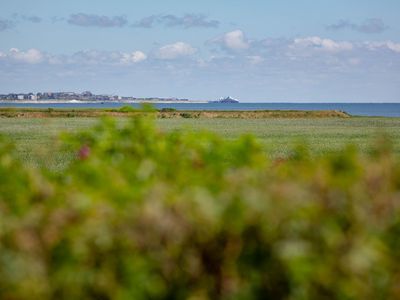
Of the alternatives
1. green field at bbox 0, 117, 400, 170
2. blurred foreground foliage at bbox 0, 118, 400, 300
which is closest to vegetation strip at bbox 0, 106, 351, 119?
green field at bbox 0, 117, 400, 170

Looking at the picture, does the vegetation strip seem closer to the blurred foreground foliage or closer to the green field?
the green field

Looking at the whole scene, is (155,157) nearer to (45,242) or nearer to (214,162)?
(214,162)

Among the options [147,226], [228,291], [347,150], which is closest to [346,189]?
[347,150]

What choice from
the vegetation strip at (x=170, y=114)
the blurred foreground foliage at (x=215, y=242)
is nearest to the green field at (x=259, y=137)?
the blurred foreground foliage at (x=215, y=242)

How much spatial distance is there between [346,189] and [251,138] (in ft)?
3.36

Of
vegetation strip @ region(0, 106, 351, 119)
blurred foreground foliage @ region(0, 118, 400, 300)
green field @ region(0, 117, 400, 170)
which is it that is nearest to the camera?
blurred foreground foliage @ region(0, 118, 400, 300)

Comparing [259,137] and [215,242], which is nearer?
[215,242]

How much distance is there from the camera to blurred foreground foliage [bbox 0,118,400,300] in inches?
125

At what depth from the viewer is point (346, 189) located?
3508mm

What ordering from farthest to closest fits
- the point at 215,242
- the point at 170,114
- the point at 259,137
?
the point at 170,114 < the point at 259,137 < the point at 215,242

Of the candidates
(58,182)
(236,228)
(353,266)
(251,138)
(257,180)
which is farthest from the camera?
(58,182)

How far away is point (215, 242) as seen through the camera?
340cm

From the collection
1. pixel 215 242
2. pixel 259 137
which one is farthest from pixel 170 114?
pixel 215 242

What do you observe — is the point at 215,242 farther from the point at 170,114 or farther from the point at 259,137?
the point at 170,114
